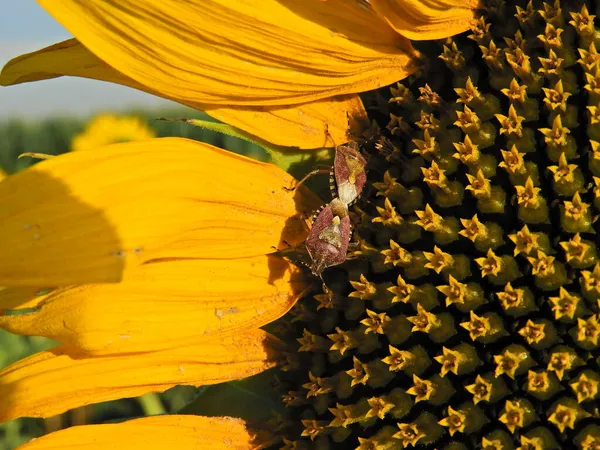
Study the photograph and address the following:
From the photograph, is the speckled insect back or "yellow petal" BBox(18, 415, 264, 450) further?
"yellow petal" BBox(18, 415, 264, 450)

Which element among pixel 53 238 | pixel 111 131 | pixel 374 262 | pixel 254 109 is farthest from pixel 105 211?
pixel 111 131

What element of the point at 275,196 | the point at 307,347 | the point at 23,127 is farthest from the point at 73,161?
the point at 23,127

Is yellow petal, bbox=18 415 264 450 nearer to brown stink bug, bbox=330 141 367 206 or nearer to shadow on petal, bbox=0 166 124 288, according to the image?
shadow on petal, bbox=0 166 124 288

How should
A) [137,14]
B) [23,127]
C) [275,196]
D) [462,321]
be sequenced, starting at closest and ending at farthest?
[137,14]
[462,321]
[275,196]
[23,127]

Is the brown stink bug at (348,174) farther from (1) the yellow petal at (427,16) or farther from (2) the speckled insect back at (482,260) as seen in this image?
(1) the yellow petal at (427,16)

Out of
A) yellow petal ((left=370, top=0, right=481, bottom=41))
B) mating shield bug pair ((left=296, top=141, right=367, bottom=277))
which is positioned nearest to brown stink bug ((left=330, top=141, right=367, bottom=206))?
mating shield bug pair ((left=296, top=141, right=367, bottom=277))

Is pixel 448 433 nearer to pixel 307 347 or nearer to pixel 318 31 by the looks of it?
pixel 307 347
